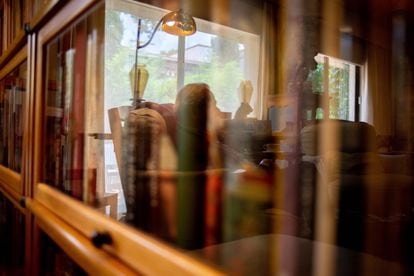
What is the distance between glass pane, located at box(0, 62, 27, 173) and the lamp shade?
1.83 feet

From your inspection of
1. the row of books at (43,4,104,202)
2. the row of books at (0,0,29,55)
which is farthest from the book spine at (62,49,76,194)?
the row of books at (0,0,29,55)

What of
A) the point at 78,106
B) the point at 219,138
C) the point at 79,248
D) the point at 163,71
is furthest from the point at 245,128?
the point at 78,106

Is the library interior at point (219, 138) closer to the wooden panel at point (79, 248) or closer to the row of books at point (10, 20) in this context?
the wooden panel at point (79, 248)

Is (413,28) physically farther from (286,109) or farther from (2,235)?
(2,235)

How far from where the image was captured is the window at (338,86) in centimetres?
36

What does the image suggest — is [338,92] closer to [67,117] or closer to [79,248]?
[79,248]

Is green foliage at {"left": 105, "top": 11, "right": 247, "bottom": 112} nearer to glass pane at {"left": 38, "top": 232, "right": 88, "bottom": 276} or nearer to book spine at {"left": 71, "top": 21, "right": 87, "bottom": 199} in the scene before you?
book spine at {"left": 71, "top": 21, "right": 87, "bottom": 199}

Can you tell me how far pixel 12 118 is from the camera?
1.26 metres

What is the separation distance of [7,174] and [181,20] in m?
0.90

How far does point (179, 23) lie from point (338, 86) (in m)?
0.36

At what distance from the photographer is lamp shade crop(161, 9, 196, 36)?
606 millimetres

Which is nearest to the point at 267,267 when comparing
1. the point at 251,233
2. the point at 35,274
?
the point at 251,233

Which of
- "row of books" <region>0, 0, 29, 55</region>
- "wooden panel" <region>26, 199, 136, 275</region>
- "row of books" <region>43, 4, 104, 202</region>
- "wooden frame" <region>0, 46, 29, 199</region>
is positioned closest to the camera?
"wooden panel" <region>26, 199, 136, 275</region>

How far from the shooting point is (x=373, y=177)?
1.19 feet
